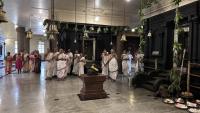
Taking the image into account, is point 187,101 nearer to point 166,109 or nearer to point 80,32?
point 166,109

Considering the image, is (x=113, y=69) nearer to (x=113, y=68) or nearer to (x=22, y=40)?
(x=113, y=68)

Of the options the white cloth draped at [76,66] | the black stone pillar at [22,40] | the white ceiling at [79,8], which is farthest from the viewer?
the black stone pillar at [22,40]

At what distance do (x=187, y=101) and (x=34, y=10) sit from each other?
28.2 feet

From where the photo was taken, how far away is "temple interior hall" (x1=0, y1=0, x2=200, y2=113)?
530cm

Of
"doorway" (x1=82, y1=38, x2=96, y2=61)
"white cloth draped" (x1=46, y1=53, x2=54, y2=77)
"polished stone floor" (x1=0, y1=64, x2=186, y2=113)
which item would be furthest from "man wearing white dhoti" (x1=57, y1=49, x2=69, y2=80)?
"doorway" (x1=82, y1=38, x2=96, y2=61)

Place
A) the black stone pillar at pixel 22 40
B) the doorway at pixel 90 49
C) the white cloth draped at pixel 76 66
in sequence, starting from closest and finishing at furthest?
the white cloth draped at pixel 76 66, the doorway at pixel 90 49, the black stone pillar at pixel 22 40

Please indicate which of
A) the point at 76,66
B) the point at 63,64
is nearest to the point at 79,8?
the point at 63,64

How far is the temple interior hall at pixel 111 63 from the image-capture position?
5301 millimetres

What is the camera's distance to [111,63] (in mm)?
9242

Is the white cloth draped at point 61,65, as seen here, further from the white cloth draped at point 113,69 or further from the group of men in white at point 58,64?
the white cloth draped at point 113,69

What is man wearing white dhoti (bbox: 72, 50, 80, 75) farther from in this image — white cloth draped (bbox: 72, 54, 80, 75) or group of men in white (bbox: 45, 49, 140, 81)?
group of men in white (bbox: 45, 49, 140, 81)

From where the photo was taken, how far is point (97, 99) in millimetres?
5820

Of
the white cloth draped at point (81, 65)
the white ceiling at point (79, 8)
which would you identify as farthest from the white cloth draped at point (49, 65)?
the white ceiling at point (79, 8)

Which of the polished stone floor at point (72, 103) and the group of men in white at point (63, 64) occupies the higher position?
the group of men in white at point (63, 64)
